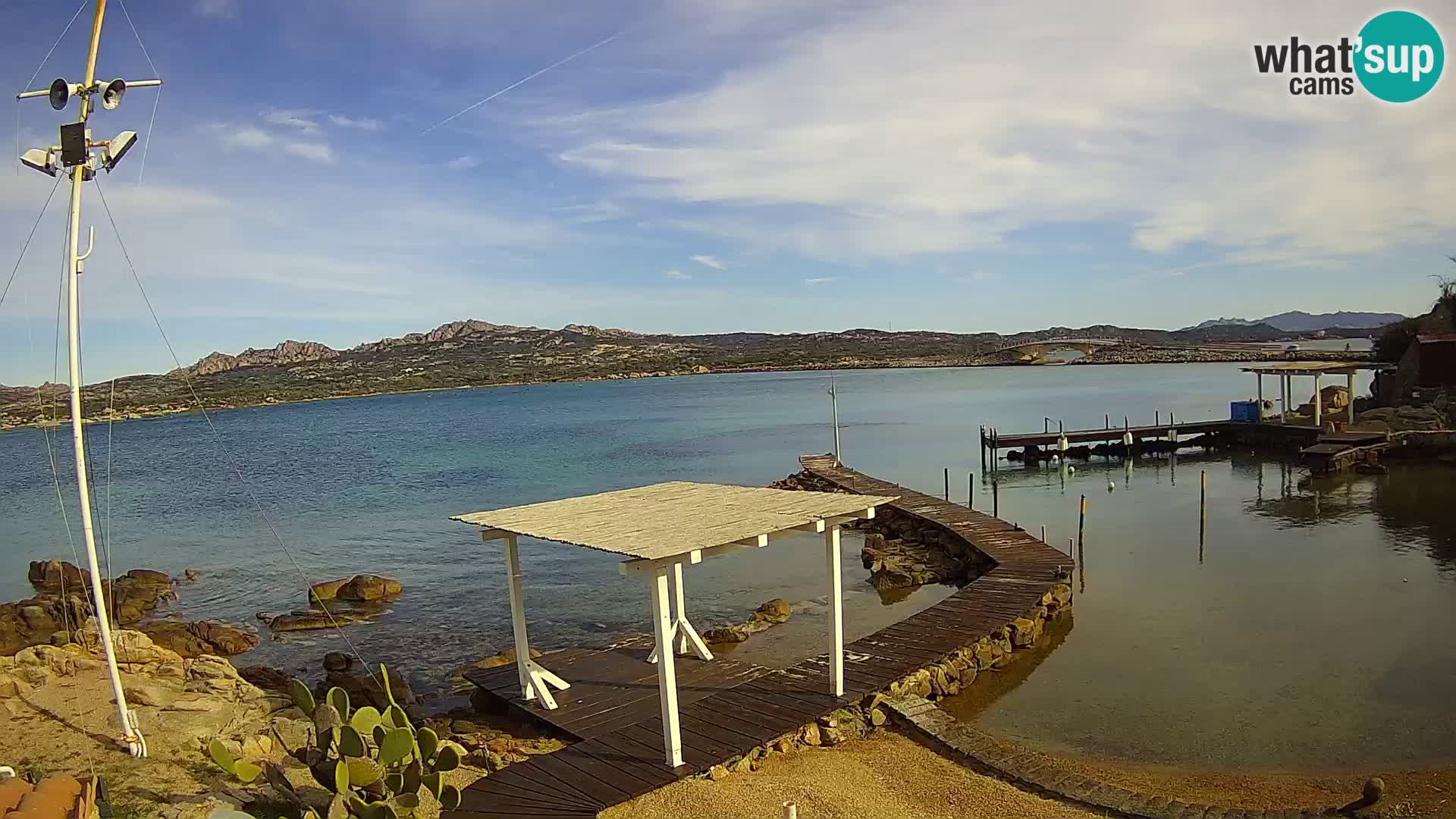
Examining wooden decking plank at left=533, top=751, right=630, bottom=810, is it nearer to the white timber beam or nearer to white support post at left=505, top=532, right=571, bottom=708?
white support post at left=505, top=532, right=571, bottom=708

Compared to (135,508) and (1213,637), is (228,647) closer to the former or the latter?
(1213,637)

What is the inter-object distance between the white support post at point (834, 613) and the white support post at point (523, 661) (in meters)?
3.45

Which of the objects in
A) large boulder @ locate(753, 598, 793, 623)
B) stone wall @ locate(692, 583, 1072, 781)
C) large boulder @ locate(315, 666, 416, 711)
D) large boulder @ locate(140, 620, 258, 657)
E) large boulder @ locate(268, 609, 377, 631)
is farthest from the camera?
large boulder @ locate(268, 609, 377, 631)

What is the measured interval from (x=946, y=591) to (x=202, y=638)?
1547 cm

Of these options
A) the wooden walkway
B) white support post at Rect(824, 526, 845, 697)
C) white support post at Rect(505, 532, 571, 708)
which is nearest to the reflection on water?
the wooden walkway

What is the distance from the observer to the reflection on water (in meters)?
11.5

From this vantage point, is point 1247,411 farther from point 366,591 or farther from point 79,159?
point 79,159

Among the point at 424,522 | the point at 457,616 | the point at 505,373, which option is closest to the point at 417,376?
the point at 505,373

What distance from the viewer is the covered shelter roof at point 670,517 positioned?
914cm

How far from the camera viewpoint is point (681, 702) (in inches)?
443

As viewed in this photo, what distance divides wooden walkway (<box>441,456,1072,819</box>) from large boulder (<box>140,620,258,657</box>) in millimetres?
8195

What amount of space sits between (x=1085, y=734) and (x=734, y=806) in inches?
218

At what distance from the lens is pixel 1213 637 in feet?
51.1

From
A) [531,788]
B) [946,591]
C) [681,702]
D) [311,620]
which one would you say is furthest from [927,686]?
[311,620]
